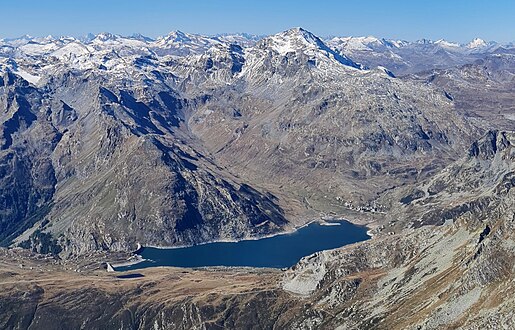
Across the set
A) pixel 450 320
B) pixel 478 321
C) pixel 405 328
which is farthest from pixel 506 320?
pixel 405 328

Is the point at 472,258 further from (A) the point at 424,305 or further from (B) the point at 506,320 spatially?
(B) the point at 506,320

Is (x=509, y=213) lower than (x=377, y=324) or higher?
higher

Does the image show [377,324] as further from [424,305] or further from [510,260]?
[510,260]

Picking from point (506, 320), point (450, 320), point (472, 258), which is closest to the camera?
point (506, 320)

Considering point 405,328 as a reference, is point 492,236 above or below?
above

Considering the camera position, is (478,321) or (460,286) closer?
(478,321)

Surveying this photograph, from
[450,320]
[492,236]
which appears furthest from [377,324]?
[492,236]

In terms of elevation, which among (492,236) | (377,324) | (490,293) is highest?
(492,236)

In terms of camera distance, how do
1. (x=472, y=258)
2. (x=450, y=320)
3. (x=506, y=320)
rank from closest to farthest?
1. (x=506, y=320)
2. (x=450, y=320)
3. (x=472, y=258)
